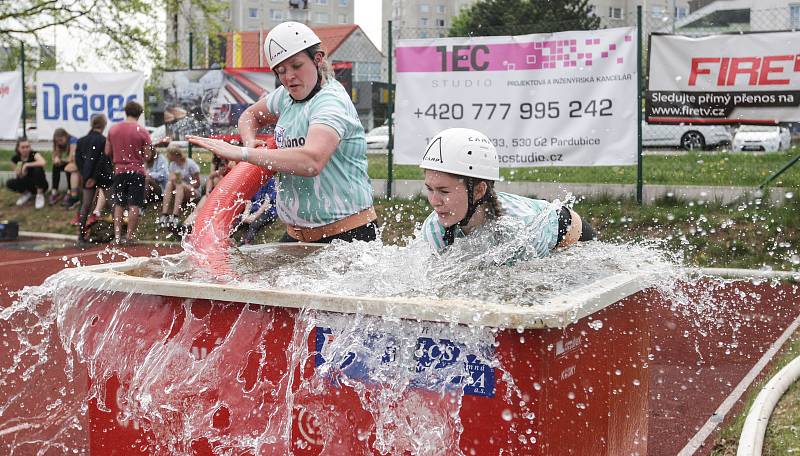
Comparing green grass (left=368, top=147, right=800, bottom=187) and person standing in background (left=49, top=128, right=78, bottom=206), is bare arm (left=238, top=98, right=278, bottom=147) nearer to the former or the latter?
green grass (left=368, top=147, right=800, bottom=187)

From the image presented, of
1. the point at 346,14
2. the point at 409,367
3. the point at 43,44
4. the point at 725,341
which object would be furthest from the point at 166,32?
the point at 346,14

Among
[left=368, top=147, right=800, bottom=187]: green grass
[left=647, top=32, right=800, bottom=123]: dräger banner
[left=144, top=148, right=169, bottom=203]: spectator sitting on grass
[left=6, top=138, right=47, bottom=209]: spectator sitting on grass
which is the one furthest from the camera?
[left=6, top=138, right=47, bottom=209]: spectator sitting on grass

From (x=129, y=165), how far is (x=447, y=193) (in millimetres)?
9347

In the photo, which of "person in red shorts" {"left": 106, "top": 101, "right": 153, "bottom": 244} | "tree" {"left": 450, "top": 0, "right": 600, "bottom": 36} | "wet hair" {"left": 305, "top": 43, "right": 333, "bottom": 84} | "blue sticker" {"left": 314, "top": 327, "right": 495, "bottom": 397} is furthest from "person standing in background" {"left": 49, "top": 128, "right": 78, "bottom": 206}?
"tree" {"left": 450, "top": 0, "right": 600, "bottom": 36}

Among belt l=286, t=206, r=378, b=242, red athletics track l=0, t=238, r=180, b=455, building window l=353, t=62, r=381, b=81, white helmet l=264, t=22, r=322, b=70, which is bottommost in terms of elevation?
red athletics track l=0, t=238, r=180, b=455

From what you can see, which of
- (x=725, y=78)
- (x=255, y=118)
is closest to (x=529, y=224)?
(x=255, y=118)

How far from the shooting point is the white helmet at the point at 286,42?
413 cm

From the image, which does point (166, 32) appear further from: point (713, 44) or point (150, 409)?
point (150, 409)

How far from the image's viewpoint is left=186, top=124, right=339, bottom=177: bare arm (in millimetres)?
3648

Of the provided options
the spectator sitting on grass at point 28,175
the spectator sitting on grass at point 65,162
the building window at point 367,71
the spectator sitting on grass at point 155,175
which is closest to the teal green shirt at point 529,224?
the spectator sitting on grass at point 155,175

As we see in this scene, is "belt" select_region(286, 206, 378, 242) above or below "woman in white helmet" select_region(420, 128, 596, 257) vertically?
below

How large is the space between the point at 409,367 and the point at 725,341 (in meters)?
4.83

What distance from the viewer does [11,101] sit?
15766 mm

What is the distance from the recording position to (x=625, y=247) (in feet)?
13.4
